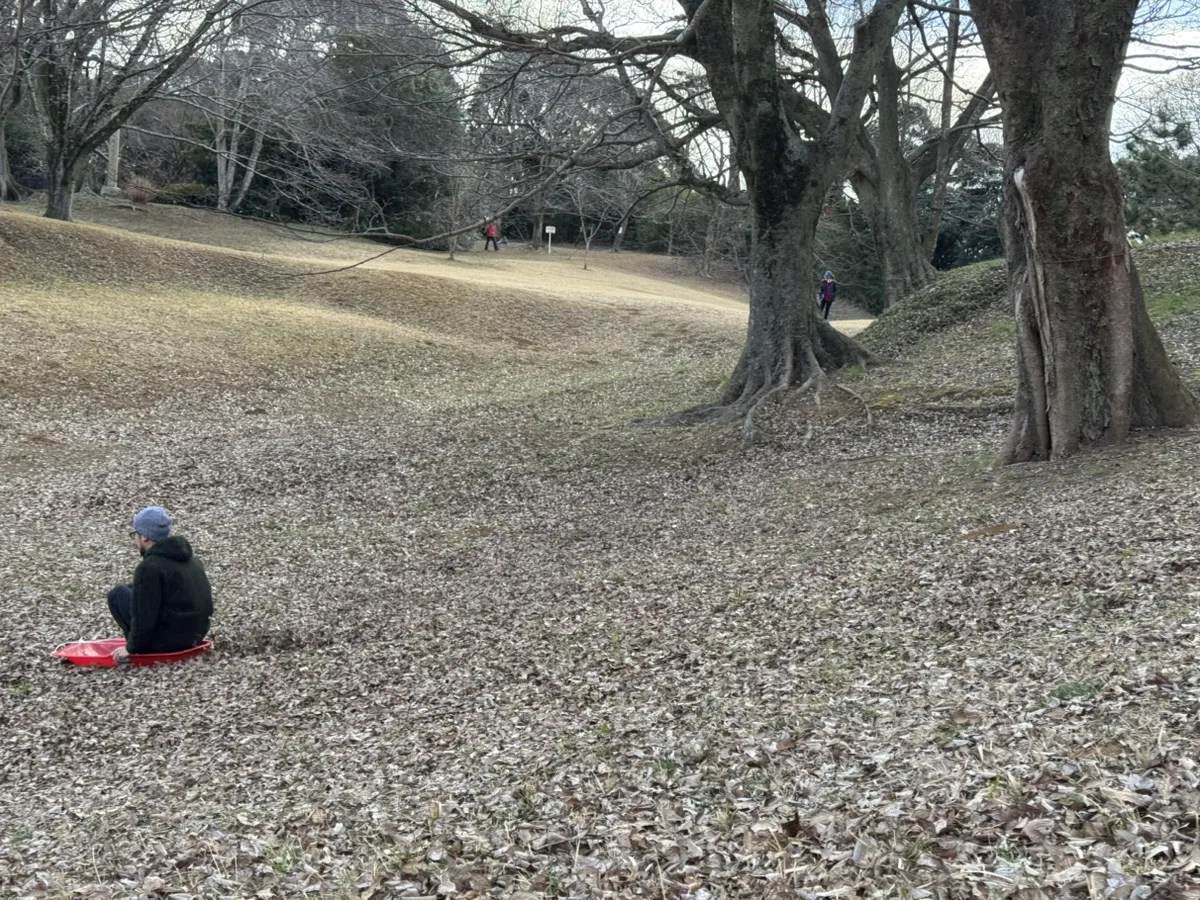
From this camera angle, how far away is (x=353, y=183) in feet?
96.3

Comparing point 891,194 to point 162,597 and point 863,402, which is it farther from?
point 162,597

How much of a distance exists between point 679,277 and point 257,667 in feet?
145

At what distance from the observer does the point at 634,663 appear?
582 centimetres

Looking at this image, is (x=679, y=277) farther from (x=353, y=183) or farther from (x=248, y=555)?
(x=248, y=555)

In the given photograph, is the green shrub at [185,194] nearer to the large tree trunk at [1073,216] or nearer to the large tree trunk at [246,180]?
the large tree trunk at [246,180]

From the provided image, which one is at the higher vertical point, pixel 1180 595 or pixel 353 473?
pixel 1180 595

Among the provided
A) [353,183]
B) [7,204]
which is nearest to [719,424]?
[353,183]

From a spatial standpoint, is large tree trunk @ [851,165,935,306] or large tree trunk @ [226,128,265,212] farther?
large tree trunk @ [226,128,265,212]

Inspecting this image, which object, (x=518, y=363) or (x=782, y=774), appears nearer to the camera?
(x=782, y=774)

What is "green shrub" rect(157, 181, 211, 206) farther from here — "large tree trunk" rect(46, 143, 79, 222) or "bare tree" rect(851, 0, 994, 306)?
"bare tree" rect(851, 0, 994, 306)

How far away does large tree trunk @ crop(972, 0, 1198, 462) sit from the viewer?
7.68 meters

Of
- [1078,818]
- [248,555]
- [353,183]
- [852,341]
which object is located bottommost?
[248,555]

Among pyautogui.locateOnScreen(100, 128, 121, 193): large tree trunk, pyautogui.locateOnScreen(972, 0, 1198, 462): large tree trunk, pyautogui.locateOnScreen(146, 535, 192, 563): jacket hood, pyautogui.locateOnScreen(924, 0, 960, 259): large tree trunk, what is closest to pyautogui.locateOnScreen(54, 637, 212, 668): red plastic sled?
pyautogui.locateOnScreen(146, 535, 192, 563): jacket hood

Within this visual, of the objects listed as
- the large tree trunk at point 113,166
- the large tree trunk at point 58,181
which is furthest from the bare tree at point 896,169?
the large tree trunk at point 113,166
